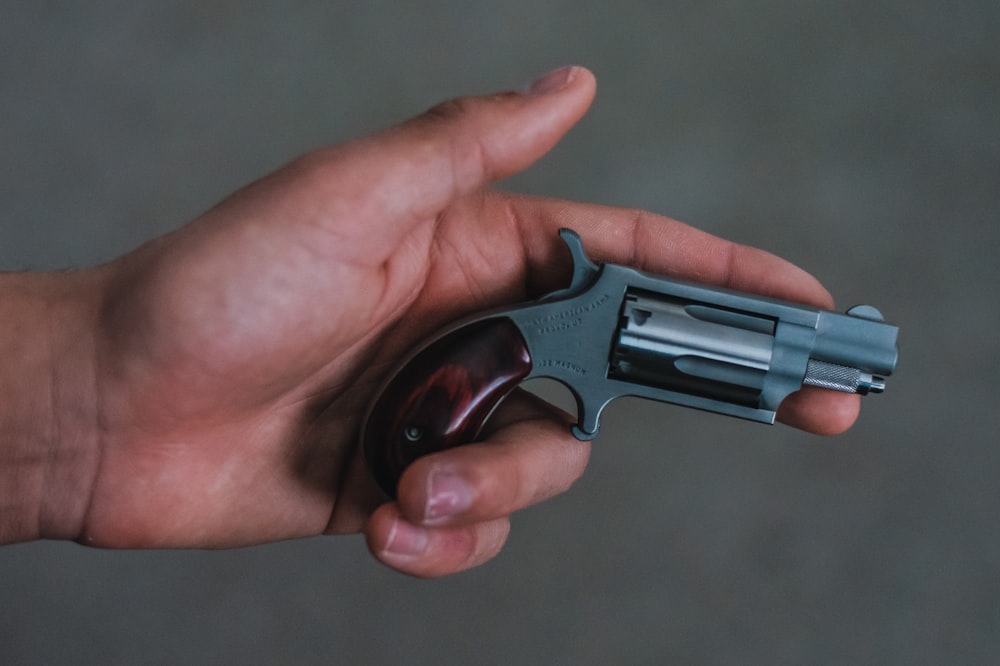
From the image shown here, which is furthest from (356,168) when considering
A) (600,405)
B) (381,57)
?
(381,57)

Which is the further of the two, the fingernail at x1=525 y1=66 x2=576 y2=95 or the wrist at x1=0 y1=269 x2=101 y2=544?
the wrist at x1=0 y1=269 x2=101 y2=544

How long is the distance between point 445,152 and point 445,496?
0.38m

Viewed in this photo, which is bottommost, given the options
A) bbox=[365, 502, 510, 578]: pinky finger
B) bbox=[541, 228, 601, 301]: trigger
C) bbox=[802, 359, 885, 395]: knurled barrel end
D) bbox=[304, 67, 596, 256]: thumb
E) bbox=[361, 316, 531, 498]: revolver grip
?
bbox=[365, 502, 510, 578]: pinky finger

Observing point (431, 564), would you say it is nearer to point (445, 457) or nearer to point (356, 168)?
point (445, 457)

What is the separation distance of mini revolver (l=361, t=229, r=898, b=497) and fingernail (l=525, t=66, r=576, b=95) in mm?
168

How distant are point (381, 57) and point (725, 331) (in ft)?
4.67

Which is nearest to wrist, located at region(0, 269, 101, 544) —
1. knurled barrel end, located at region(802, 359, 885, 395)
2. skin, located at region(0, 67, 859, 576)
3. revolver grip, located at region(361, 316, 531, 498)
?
skin, located at region(0, 67, 859, 576)

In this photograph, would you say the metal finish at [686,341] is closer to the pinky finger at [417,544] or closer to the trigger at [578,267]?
the trigger at [578,267]

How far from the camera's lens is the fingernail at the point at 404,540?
119cm

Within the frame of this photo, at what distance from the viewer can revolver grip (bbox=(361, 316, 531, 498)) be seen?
122cm

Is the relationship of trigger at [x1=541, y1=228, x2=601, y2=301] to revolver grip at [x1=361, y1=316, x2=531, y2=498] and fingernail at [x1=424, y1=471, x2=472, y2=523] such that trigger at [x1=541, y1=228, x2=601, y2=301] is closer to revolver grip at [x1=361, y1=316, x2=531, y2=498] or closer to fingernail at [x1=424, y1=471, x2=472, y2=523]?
revolver grip at [x1=361, y1=316, x2=531, y2=498]

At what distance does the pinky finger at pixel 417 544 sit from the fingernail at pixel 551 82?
19.3 inches

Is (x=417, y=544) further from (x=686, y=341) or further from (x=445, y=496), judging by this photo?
(x=686, y=341)

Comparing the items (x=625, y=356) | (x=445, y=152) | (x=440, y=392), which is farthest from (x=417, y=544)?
(x=445, y=152)
